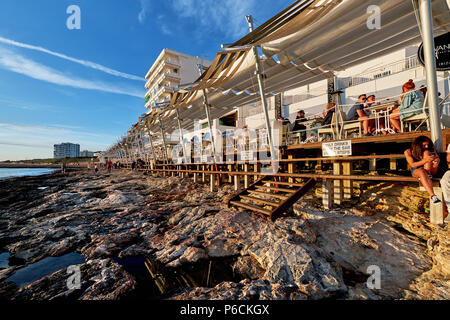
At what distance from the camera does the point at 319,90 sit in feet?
52.5

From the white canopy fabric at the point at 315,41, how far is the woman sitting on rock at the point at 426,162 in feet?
9.25

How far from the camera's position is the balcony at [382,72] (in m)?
11.7

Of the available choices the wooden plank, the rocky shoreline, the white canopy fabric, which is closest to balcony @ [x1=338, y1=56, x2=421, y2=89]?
the white canopy fabric

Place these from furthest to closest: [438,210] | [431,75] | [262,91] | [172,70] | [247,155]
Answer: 1. [172,70]
2. [247,155]
3. [262,91]
4. [431,75]
5. [438,210]

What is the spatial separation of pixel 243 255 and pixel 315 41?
5.36 metres

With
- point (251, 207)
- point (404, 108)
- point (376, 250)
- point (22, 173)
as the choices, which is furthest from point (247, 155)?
point (22, 173)

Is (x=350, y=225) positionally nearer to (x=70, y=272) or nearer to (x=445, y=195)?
(x=445, y=195)

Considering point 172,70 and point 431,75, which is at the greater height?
point 172,70

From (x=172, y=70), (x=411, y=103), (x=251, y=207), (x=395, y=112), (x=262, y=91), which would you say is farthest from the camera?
(x=172, y=70)

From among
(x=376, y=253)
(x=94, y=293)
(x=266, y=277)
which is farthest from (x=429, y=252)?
(x=94, y=293)

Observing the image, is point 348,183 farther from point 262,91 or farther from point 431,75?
point 262,91

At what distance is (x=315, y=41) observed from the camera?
4.52 metres

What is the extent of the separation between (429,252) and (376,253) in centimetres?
72

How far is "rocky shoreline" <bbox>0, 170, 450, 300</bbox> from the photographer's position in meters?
2.28
